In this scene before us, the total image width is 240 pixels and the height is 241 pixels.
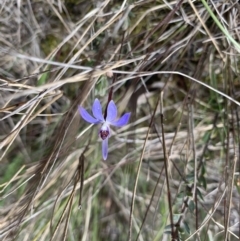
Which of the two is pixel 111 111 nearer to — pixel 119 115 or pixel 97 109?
pixel 97 109

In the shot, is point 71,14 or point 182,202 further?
point 71,14

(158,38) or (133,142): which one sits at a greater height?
(158,38)

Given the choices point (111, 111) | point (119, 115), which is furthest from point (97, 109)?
point (119, 115)

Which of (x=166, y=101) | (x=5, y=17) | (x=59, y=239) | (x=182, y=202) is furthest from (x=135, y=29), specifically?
(x=59, y=239)

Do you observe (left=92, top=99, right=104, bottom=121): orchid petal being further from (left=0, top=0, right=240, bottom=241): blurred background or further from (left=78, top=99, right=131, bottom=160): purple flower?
(left=0, top=0, right=240, bottom=241): blurred background

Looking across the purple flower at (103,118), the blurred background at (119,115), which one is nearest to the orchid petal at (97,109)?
the purple flower at (103,118)

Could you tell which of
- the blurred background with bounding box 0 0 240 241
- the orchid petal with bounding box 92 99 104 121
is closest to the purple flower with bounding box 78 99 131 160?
the orchid petal with bounding box 92 99 104 121

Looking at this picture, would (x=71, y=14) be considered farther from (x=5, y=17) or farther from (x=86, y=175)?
(x=86, y=175)

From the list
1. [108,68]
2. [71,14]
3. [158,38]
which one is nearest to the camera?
[108,68]
